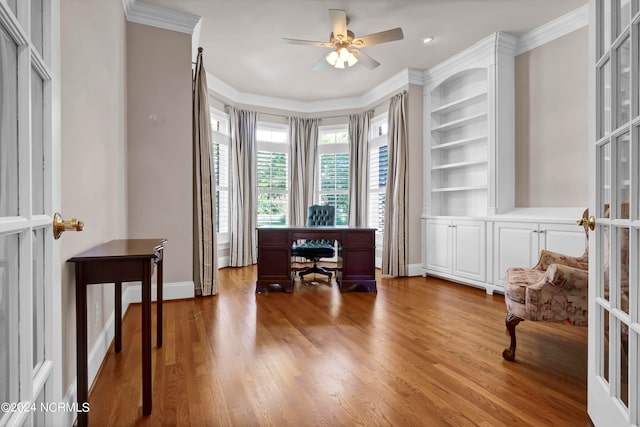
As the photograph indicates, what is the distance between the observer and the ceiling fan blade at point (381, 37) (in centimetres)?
332

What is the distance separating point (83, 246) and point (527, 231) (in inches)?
152

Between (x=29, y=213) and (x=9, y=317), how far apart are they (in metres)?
0.22

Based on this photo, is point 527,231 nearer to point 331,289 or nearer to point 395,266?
point 395,266

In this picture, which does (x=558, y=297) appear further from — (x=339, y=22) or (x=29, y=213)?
(x=339, y=22)

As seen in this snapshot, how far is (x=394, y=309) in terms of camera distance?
3416 millimetres

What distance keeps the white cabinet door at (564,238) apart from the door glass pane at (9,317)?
12.5ft

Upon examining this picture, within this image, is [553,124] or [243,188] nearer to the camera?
[553,124]

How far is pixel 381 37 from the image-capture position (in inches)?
135

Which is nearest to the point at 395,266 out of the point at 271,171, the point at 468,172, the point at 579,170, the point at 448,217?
the point at 448,217

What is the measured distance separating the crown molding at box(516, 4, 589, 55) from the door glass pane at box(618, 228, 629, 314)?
131 inches

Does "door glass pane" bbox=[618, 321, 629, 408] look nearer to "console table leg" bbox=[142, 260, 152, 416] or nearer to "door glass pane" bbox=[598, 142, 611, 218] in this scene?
"door glass pane" bbox=[598, 142, 611, 218]

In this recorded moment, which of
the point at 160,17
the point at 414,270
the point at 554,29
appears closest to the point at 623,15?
the point at 554,29

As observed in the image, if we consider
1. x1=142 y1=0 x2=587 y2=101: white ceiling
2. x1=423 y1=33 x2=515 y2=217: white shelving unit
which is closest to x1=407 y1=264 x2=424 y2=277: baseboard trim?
x1=423 y1=33 x2=515 y2=217: white shelving unit

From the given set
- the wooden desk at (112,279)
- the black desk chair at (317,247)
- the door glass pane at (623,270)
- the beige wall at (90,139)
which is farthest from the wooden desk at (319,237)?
the door glass pane at (623,270)
